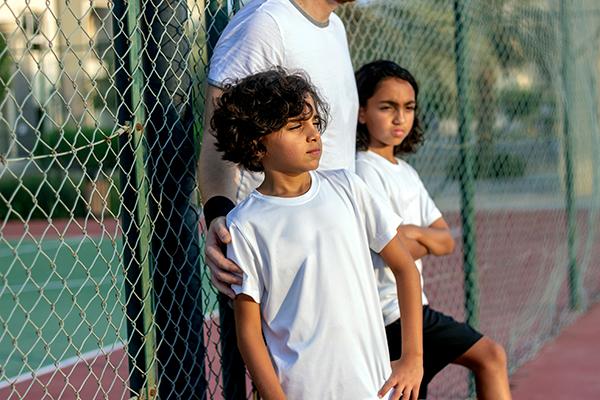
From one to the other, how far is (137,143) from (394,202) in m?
0.97

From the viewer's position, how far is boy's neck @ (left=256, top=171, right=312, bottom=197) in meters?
2.69

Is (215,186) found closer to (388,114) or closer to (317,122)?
(317,122)

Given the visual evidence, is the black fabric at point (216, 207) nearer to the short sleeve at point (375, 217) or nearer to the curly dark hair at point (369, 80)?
the short sleeve at point (375, 217)

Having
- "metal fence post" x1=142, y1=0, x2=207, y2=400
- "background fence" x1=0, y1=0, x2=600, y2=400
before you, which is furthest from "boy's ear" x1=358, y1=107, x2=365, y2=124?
"metal fence post" x1=142, y1=0, x2=207, y2=400

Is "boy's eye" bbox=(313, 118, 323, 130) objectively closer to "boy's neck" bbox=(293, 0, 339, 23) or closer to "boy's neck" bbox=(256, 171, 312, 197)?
"boy's neck" bbox=(256, 171, 312, 197)

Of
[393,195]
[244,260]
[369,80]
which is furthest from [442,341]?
[244,260]

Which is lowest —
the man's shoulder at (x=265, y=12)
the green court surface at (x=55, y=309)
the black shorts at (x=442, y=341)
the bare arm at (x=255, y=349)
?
the green court surface at (x=55, y=309)

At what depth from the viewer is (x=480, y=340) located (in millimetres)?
3529

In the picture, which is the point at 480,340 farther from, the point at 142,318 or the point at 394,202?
the point at 142,318

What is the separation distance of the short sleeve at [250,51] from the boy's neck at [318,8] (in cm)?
16

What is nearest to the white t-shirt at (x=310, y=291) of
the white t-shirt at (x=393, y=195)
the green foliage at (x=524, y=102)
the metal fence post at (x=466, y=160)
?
the white t-shirt at (x=393, y=195)

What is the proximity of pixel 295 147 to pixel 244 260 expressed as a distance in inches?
11.5

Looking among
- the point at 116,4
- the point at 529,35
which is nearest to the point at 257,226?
the point at 116,4

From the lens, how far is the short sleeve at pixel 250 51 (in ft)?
9.28
